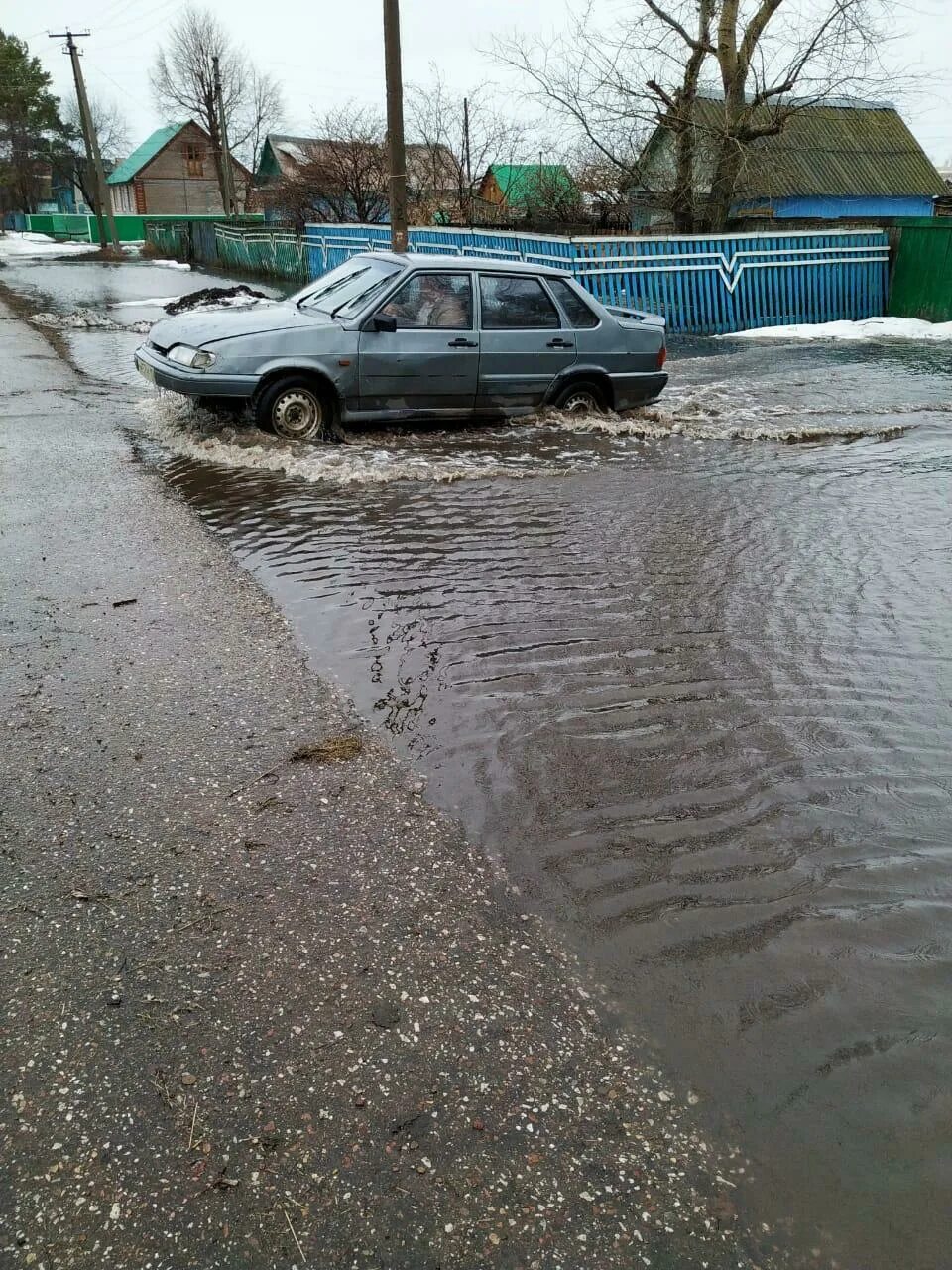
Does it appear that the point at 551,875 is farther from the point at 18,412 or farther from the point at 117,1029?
the point at 18,412

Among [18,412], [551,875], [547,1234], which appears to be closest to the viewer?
[547,1234]

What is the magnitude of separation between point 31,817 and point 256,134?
78.0 m

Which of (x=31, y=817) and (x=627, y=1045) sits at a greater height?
(x=31, y=817)

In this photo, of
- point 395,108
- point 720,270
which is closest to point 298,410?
point 395,108

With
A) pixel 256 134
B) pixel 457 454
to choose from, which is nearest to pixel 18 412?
pixel 457 454

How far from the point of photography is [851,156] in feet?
112

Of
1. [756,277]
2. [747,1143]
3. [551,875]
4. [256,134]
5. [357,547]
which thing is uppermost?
[256,134]

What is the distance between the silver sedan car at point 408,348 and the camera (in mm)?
7840

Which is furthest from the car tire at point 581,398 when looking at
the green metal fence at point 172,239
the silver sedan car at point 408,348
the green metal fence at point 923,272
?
the green metal fence at point 172,239

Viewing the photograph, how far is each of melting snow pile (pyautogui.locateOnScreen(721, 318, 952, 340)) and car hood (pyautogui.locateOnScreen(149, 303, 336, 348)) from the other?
1203 cm

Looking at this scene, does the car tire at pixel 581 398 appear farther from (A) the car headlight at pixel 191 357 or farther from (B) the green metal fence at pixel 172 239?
(B) the green metal fence at pixel 172 239

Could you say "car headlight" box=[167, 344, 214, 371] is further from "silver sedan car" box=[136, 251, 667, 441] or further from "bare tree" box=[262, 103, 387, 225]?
"bare tree" box=[262, 103, 387, 225]

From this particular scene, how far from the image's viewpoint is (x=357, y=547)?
6031 millimetres

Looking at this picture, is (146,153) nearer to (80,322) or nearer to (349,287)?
(80,322)
